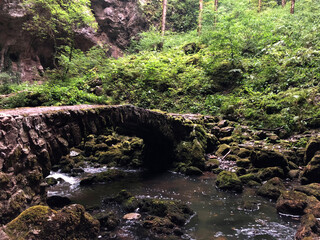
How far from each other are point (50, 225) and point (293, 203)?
16.0 feet

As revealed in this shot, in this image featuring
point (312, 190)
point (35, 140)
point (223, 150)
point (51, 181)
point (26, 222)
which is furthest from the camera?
point (223, 150)

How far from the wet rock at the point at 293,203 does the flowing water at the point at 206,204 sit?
0.56ft

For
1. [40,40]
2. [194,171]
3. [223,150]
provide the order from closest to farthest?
[194,171] < [223,150] < [40,40]

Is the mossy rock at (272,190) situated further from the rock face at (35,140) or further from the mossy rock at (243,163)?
the rock face at (35,140)

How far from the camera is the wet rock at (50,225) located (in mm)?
A: 3093

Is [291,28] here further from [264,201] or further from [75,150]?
[75,150]

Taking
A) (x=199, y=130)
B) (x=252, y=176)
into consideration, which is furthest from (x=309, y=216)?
(x=199, y=130)

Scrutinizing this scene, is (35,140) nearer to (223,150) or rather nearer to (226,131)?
(223,150)

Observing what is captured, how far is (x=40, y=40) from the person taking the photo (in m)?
19.1

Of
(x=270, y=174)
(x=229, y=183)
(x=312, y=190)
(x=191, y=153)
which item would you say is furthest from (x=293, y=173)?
(x=191, y=153)

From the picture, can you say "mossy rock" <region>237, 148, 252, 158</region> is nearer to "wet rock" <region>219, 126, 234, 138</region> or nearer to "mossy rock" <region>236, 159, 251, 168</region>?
"mossy rock" <region>236, 159, 251, 168</region>

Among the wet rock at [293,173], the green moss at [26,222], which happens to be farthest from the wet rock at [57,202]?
the wet rock at [293,173]

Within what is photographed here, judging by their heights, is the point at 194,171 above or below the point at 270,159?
below

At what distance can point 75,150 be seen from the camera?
39.8ft
